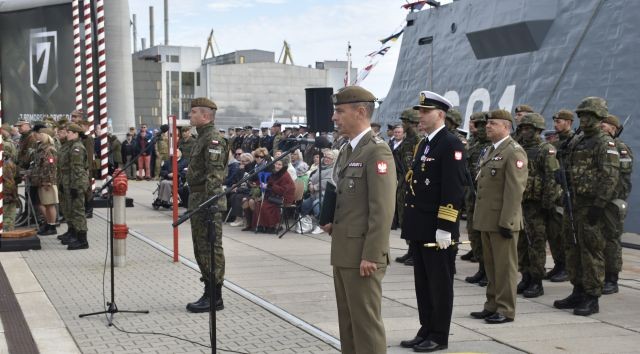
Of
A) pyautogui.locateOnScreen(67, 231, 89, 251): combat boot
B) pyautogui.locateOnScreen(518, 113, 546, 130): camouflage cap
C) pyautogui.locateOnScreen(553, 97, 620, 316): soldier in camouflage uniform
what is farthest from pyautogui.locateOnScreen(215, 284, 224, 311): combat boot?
pyautogui.locateOnScreen(67, 231, 89, 251): combat boot

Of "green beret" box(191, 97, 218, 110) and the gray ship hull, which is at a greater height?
the gray ship hull

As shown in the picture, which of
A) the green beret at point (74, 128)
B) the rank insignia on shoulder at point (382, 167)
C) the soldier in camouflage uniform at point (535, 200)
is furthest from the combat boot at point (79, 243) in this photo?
the rank insignia on shoulder at point (382, 167)

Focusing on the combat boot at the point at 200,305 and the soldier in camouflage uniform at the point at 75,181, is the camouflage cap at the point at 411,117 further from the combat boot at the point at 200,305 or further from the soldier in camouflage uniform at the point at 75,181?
the soldier in camouflage uniform at the point at 75,181

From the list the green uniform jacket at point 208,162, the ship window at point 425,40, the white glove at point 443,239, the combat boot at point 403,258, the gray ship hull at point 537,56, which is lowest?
the combat boot at point 403,258

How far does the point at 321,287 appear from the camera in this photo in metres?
8.59

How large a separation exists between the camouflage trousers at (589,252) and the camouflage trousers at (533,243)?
1.79 feet

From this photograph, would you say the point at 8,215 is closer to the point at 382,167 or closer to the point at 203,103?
the point at 203,103

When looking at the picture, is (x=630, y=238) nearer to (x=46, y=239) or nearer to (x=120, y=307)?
(x=120, y=307)

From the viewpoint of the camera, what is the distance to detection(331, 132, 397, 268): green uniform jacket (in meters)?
4.61

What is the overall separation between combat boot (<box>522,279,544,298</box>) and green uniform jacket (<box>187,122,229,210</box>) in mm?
3295

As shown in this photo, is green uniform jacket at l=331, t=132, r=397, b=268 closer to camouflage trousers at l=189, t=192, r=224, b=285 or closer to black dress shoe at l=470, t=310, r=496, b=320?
black dress shoe at l=470, t=310, r=496, b=320

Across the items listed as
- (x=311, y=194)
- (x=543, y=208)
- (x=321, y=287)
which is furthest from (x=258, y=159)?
(x=543, y=208)

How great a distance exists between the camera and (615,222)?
25.4ft

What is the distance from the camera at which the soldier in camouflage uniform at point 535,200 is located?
7.95 meters
